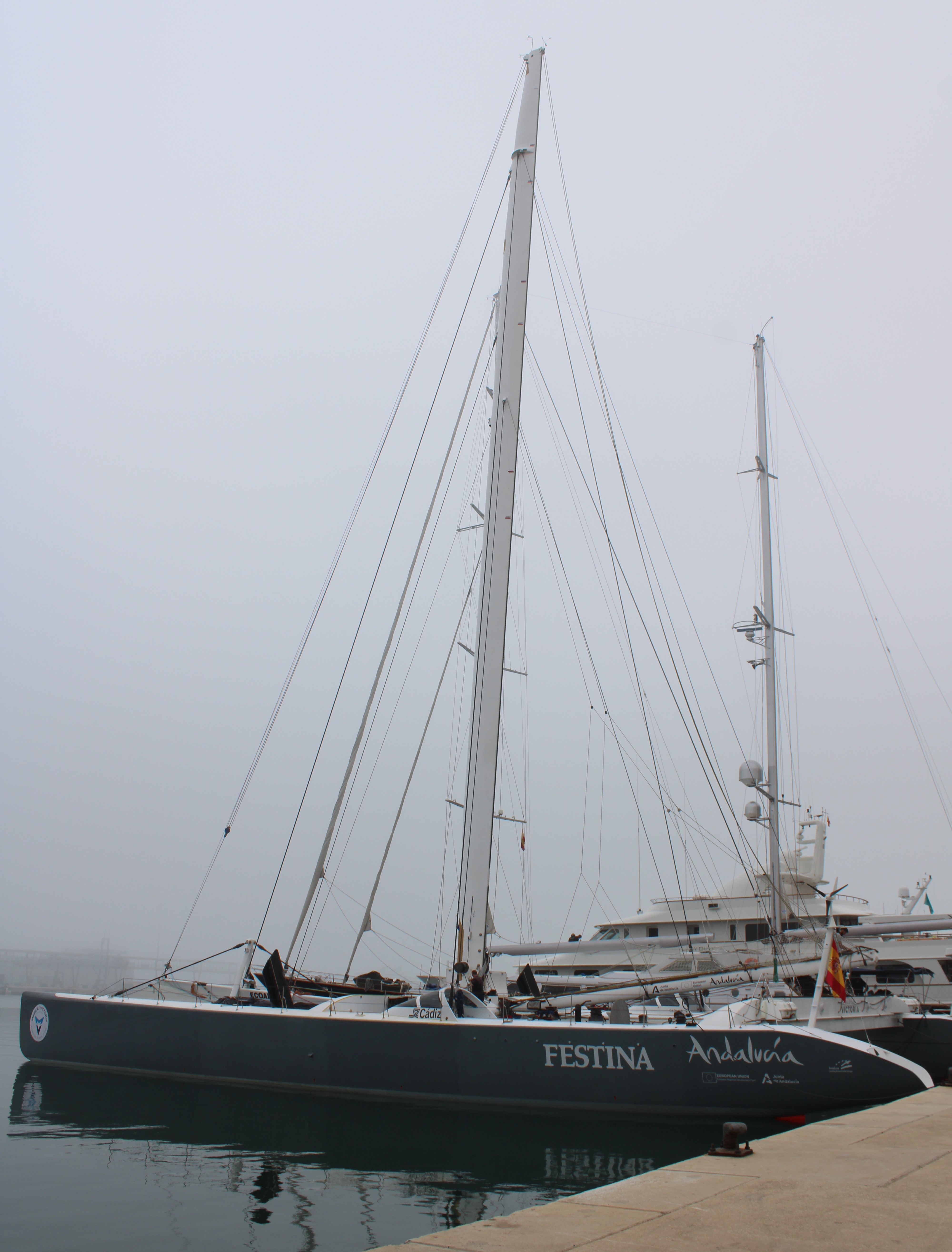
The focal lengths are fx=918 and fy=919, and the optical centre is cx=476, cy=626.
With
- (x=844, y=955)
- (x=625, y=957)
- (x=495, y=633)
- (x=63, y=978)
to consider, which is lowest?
(x=63, y=978)

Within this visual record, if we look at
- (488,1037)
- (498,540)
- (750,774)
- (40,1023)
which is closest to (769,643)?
(750,774)

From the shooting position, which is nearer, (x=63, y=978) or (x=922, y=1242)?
(x=922, y=1242)

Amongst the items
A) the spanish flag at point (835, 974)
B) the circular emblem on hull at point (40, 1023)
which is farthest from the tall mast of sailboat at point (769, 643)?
the circular emblem on hull at point (40, 1023)

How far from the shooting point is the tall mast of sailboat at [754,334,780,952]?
23.4 metres

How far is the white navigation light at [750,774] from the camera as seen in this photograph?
2584 cm

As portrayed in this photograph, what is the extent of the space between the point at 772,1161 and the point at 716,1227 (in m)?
1.94

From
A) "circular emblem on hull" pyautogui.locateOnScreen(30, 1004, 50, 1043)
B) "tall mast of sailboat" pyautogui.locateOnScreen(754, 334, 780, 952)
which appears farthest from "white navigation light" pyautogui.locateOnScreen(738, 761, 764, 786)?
→ "circular emblem on hull" pyautogui.locateOnScreen(30, 1004, 50, 1043)

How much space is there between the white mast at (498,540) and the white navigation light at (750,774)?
1260 cm

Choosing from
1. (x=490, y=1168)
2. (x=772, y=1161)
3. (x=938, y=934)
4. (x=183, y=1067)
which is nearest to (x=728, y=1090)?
(x=490, y=1168)

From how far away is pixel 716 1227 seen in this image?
4484mm

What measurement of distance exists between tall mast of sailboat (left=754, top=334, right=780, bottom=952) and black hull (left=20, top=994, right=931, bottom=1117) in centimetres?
957

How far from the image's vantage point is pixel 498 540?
54.9 ft

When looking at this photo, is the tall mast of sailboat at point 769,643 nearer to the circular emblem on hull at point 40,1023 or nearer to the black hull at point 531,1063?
the black hull at point 531,1063

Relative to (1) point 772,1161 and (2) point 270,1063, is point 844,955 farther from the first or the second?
(1) point 772,1161
